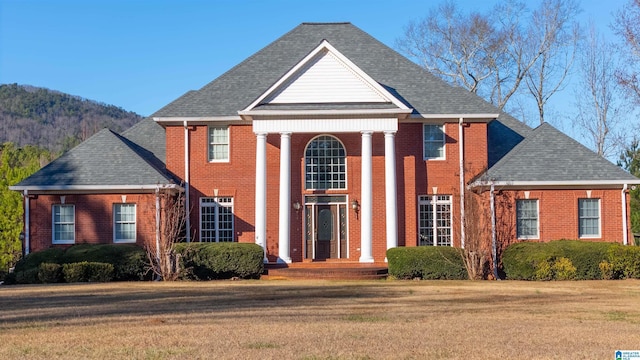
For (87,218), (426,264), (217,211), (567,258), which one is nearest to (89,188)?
(87,218)

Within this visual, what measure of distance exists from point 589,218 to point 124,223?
17453 millimetres

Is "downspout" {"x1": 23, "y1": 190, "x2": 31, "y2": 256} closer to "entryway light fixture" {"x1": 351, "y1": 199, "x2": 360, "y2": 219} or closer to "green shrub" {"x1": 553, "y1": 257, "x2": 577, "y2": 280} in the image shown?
"entryway light fixture" {"x1": 351, "y1": 199, "x2": 360, "y2": 219}

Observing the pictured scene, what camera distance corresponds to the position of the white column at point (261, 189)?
29578mm

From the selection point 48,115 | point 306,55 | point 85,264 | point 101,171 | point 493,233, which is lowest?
point 85,264

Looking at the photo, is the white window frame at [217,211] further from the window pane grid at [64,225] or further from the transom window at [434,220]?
the transom window at [434,220]

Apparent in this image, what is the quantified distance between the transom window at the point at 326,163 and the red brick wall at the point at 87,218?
644 centimetres

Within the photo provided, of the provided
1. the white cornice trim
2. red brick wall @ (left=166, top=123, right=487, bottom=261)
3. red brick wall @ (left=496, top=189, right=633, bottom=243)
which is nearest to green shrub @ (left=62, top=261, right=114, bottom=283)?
the white cornice trim

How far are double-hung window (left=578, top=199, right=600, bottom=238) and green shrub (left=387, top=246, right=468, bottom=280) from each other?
5552 millimetres

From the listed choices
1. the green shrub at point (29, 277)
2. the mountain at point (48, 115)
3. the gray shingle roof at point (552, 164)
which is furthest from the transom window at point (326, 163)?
the mountain at point (48, 115)

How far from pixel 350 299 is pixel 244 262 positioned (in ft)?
27.8

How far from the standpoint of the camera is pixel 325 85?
96.7 feet

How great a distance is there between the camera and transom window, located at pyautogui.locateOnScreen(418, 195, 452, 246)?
3111cm

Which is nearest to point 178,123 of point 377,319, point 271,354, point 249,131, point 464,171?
point 249,131

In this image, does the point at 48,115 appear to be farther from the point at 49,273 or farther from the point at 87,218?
the point at 49,273
